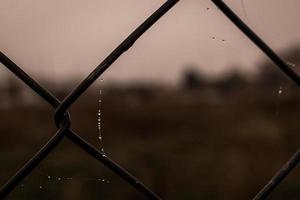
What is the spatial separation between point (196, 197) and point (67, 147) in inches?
71.6

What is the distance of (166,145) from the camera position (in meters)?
5.95

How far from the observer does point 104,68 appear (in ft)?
1.31

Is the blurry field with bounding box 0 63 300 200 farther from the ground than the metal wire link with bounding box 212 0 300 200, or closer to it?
closer to it

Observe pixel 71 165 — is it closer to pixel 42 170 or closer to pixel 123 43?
pixel 42 170

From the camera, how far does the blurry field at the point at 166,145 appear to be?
333cm

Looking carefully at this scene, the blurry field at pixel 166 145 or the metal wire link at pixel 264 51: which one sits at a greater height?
the metal wire link at pixel 264 51

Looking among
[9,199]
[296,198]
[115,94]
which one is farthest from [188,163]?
[115,94]

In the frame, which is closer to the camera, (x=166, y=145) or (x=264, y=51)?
(x=264, y=51)

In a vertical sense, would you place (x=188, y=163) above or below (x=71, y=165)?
above

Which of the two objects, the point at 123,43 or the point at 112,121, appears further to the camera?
the point at 112,121

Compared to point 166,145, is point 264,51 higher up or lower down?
higher up

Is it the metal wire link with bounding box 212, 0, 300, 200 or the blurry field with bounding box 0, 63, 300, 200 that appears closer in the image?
the metal wire link with bounding box 212, 0, 300, 200

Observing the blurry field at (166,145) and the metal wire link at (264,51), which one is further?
the blurry field at (166,145)

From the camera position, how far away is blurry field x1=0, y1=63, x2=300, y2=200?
10.9 feet
